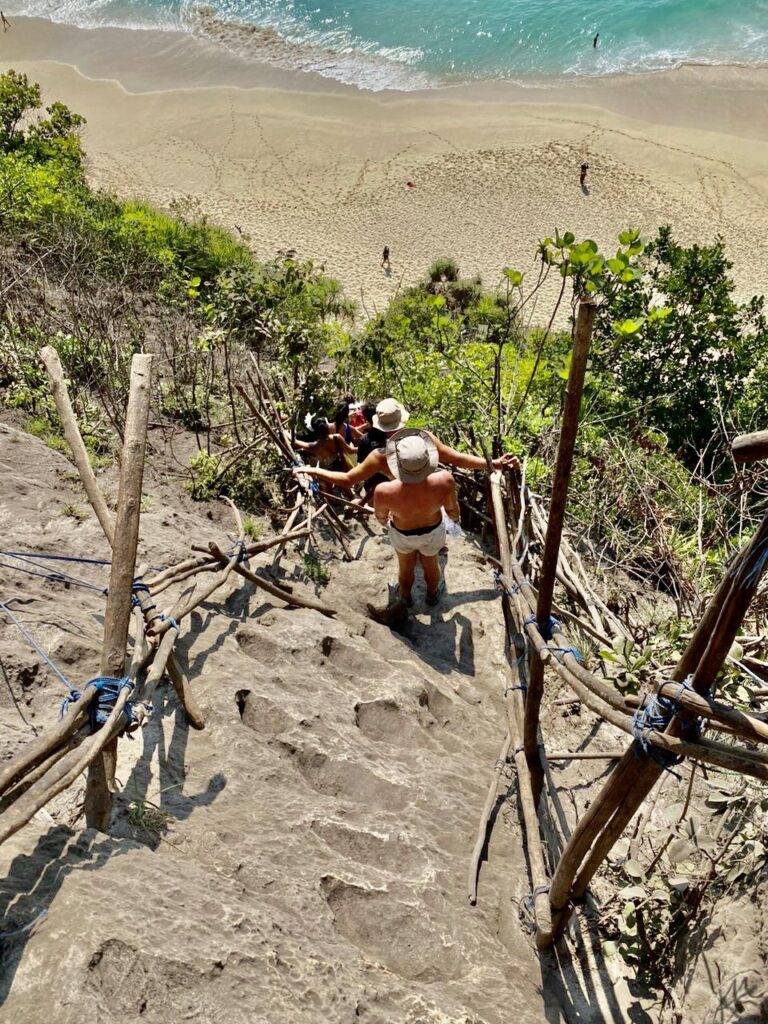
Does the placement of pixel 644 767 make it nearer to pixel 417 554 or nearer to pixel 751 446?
pixel 751 446

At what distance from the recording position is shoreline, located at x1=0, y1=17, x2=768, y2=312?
1794 cm

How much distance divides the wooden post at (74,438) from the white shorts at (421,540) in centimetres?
197

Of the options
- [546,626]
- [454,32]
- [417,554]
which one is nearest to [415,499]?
[417,554]

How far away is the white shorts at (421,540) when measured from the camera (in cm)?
493

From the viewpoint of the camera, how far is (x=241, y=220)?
18.4 meters

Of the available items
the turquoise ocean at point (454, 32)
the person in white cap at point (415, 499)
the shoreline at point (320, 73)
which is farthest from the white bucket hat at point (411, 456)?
the turquoise ocean at point (454, 32)

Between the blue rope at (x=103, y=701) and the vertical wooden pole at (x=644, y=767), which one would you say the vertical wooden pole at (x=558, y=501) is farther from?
the blue rope at (x=103, y=701)

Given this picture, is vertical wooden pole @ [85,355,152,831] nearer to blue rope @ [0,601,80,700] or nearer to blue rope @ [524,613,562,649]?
blue rope @ [0,601,80,700]

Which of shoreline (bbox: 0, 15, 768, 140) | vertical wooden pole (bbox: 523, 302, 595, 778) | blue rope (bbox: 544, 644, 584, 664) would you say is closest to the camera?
vertical wooden pole (bbox: 523, 302, 595, 778)

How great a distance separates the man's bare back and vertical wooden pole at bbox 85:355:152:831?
5.94 feet

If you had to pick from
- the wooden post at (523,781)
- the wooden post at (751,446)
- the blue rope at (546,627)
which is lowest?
the wooden post at (523,781)

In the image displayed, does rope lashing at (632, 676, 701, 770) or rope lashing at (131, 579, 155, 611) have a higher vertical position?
rope lashing at (632, 676, 701, 770)

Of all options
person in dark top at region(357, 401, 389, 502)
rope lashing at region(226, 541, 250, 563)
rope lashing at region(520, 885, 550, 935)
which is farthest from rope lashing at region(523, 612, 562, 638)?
person in dark top at region(357, 401, 389, 502)

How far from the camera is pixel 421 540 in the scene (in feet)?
16.2
